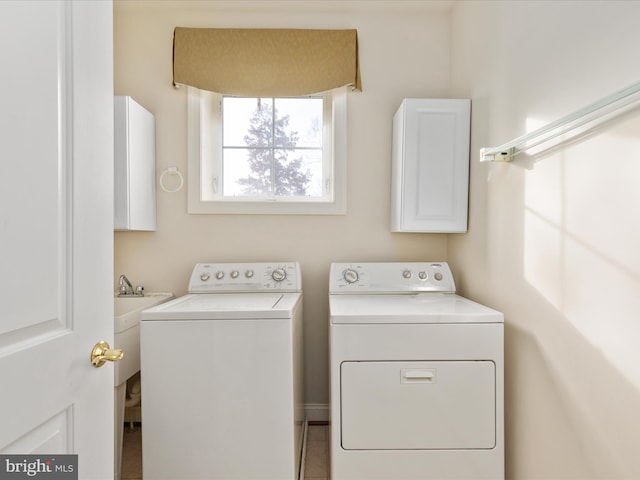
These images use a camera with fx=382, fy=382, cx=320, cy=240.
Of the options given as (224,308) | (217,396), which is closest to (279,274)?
(224,308)

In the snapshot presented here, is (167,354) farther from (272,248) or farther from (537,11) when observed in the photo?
(537,11)

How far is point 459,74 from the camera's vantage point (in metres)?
2.11

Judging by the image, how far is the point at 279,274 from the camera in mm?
2102

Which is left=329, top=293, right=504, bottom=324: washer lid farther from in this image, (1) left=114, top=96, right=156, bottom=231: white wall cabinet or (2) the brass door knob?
(1) left=114, top=96, right=156, bottom=231: white wall cabinet

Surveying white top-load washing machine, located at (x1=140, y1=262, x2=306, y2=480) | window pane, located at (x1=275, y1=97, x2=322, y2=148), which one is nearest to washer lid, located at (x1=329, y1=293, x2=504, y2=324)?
white top-load washing machine, located at (x1=140, y1=262, x2=306, y2=480)

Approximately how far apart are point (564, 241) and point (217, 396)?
132cm

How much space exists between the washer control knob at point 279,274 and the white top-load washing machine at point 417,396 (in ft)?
2.23

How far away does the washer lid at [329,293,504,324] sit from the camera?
146 centimetres

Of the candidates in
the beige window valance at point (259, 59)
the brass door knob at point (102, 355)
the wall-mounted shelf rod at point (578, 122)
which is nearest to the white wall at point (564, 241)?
the wall-mounted shelf rod at point (578, 122)

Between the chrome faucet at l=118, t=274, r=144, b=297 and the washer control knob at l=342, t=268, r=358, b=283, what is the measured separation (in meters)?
1.17

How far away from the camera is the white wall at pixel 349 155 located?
223cm

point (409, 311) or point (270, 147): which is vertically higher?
point (270, 147)

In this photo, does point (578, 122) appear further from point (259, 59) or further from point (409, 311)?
point (259, 59)

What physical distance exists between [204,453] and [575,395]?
1290mm
